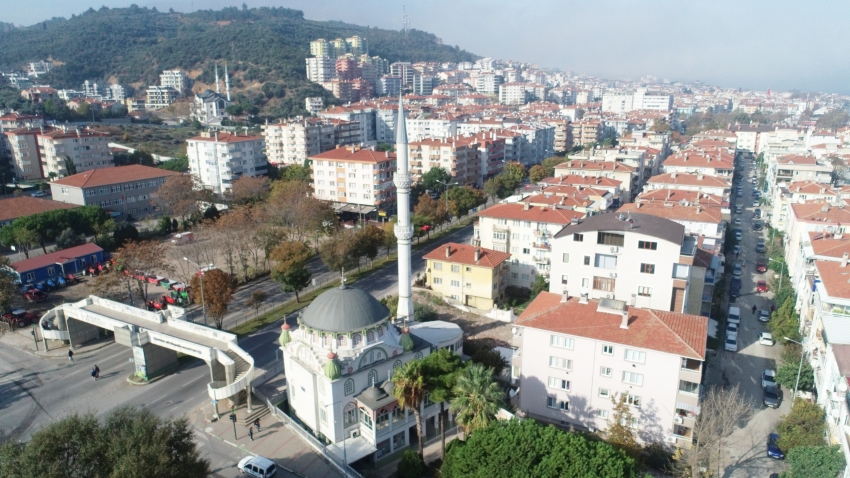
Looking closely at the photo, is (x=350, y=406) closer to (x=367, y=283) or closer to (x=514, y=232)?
(x=367, y=283)

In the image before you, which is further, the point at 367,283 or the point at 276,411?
the point at 367,283

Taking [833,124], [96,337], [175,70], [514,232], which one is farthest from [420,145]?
[833,124]

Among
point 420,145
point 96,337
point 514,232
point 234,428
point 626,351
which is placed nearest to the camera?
point 626,351

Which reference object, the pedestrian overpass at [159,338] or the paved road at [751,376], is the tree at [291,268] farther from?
the paved road at [751,376]

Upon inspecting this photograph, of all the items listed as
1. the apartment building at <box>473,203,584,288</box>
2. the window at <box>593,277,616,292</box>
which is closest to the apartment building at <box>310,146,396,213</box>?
the apartment building at <box>473,203,584,288</box>

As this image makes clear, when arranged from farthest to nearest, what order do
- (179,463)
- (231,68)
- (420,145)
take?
1. (231,68)
2. (420,145)
3. (179,463)

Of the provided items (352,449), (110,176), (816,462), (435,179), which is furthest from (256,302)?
(435,179)

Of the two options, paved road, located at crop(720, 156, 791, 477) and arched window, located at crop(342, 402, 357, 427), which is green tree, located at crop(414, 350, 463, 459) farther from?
paved road, located at crop(720, 156, 791, 477)
